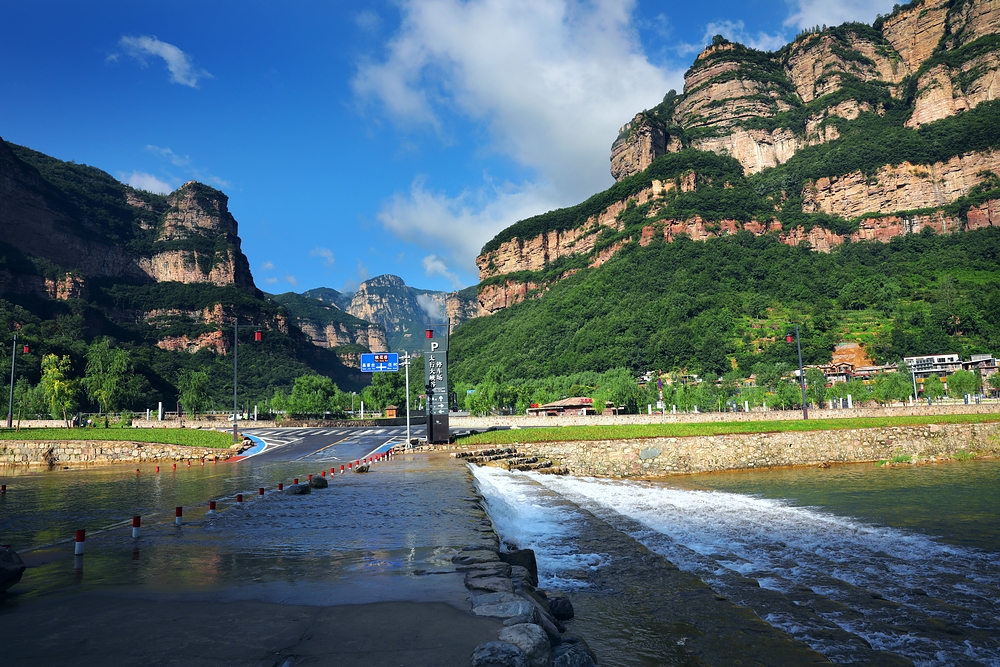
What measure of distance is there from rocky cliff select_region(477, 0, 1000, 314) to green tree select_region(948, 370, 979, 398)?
2733 inches

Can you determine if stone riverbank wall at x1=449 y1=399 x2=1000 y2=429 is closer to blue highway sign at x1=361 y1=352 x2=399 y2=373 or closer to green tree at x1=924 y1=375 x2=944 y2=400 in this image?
blue highway sign at x1=361 y1=352 x2=399 y2=373

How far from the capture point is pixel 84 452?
3997cm

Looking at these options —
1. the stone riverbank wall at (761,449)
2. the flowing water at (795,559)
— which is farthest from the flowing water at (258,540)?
the stone riverbank wall at (761,449)

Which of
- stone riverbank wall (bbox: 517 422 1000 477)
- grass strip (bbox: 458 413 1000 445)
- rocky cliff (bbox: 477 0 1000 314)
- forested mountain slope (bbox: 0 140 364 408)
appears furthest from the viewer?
forested mountain slope (bbox: 0 140 364 408)

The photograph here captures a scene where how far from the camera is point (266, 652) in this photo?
15.9ft

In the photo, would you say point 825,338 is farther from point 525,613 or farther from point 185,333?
point 185,333

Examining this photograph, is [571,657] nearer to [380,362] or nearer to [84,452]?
[380,362]

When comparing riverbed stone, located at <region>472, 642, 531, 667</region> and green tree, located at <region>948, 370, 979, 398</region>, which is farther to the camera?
green tree, located at <region>948, 370, 979, 398</region>

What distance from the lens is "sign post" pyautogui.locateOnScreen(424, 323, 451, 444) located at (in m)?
33.7

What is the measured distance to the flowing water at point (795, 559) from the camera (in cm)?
727

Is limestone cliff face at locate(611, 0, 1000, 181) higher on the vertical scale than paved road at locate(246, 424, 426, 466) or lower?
higher

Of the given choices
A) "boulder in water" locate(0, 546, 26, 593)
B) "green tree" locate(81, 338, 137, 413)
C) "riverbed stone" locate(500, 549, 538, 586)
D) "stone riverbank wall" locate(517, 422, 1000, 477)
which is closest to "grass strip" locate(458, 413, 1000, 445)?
"stone riverbank wall" locate(517, 422, 1000, 477)

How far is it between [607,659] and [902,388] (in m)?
74.6

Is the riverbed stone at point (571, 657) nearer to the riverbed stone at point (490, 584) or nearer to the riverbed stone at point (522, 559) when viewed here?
the riverbed stone at point (490, 584)
